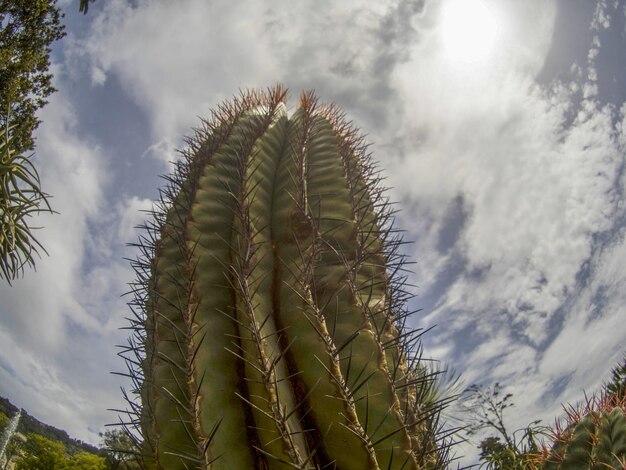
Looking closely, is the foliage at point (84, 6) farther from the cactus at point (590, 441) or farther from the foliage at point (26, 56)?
the cactus at point (590, 441)

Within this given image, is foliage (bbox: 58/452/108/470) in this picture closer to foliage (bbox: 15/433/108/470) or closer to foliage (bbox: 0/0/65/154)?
foliage (bbox: 15/433/108/470)

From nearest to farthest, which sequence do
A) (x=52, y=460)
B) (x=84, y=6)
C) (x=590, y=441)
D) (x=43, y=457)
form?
(x=590, y=441) → (x=84, y=6) → (x=52, y=460) → (x=43, y=457)

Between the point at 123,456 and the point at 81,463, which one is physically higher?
the point at 81,463

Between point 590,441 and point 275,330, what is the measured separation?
2.25 metres

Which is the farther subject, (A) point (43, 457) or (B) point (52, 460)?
(A) point (43, 457)

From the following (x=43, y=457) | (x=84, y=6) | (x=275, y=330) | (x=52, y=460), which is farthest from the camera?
(x=43, y=457)

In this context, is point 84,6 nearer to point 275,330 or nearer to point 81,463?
point 275,330

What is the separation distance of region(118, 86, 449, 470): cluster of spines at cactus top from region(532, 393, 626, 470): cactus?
55.0 inches

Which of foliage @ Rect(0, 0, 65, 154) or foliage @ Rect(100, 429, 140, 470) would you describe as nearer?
foliage @ Rect(100, 429, 140, 470)

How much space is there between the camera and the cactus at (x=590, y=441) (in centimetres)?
259

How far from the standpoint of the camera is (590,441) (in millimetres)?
2730

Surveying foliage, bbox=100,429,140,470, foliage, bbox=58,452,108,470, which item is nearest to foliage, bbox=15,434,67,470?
foliage, bbox=58,452,108,470

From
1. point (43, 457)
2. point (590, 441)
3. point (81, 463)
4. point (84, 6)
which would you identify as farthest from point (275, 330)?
point (43, 457)

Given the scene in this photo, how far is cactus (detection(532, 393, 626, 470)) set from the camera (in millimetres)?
2592
